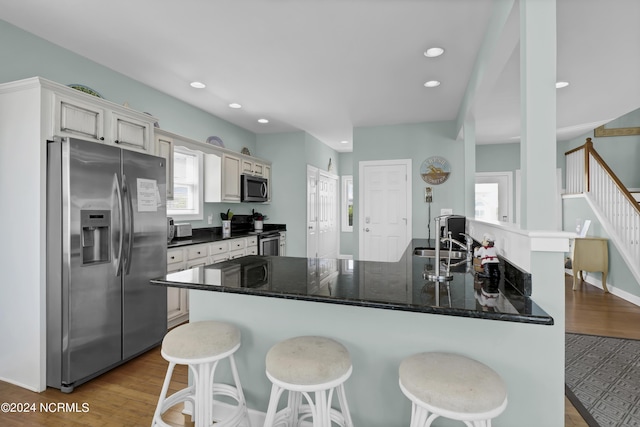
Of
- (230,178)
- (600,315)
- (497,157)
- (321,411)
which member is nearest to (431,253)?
(321,411)

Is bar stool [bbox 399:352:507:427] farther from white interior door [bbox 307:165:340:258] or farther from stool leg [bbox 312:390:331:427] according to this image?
white interior door [bbox 307:165:340:258]

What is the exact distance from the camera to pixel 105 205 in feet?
7.97

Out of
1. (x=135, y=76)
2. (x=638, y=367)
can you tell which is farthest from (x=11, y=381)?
(x=638, y=367)

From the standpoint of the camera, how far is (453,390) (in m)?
1.11

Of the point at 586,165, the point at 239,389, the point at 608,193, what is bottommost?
the point at 239,389

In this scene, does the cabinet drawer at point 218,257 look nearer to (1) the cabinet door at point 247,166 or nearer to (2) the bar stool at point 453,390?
(1) the cabinet door at point 247,166

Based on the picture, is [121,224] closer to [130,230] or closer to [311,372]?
[130,230]

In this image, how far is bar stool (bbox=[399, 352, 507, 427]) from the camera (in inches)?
42.3

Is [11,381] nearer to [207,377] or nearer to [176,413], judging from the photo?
[176,413]

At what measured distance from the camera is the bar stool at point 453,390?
1.07 metres

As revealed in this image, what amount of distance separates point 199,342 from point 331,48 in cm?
244

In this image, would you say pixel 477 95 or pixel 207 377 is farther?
pixel 477 95

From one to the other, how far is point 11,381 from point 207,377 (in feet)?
6.13

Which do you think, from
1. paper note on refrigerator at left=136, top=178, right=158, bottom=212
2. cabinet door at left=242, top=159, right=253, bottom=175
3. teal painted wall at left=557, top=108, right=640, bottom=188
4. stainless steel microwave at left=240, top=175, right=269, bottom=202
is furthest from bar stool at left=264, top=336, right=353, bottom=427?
teal painted wall at left=557, top=108, right=640, bottom=188
